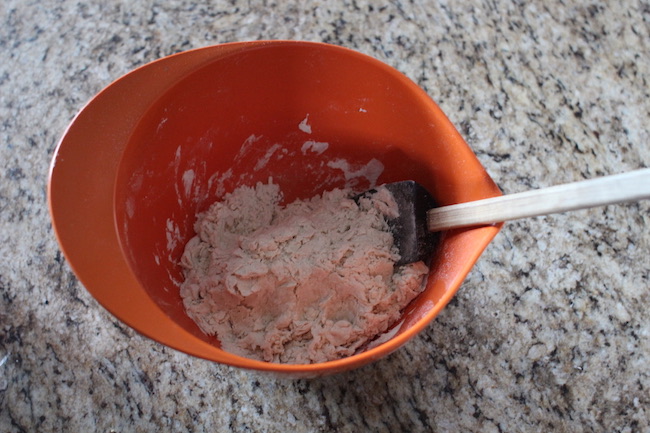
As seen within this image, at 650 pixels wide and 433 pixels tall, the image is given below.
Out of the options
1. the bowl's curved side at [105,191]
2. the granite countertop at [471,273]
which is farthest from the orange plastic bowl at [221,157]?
the granite countertop at [471,273]

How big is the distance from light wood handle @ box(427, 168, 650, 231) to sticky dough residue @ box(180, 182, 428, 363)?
5.0 inches

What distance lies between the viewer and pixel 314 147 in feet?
3.39

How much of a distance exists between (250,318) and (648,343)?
2.33 ft

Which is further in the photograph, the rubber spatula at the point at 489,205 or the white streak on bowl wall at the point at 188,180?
the white streak on bowl wall at the point at 188,180

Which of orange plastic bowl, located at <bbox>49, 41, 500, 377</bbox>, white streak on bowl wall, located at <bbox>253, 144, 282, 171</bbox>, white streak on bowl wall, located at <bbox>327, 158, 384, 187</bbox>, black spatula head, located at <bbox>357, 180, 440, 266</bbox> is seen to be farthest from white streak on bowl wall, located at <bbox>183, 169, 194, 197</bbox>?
black spatula head, located at <bbox>357, 180, 440, 266</bbox>

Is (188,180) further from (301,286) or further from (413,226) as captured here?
(413,226)

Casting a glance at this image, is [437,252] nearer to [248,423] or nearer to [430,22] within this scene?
[248,423]

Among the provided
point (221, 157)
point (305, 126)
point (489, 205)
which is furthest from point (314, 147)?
point (489, 205)

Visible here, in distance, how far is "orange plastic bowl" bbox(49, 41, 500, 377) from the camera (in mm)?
717

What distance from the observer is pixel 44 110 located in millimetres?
1181

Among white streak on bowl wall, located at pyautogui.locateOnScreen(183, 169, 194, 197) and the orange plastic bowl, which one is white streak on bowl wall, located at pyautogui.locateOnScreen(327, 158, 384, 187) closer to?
the orange plastic bowl

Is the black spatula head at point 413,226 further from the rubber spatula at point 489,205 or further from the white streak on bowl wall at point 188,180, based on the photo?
the white streak on bowl wall at point 188,180

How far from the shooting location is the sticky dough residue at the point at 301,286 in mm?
847

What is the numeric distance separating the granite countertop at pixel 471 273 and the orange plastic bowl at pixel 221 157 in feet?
0.56
